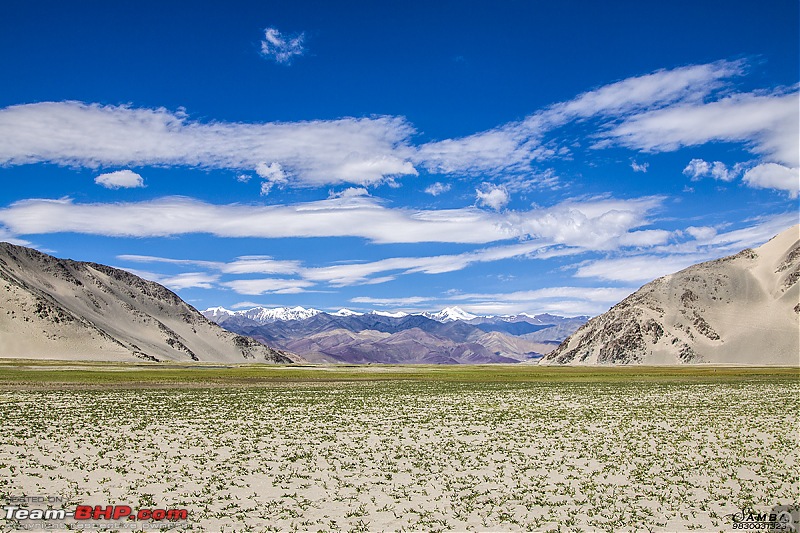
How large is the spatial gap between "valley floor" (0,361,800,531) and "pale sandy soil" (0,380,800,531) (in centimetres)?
8

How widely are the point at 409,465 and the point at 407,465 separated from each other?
0.27ft

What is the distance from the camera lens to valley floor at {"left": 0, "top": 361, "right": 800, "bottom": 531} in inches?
718

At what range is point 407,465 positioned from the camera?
81.4 feet

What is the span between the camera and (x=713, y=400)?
53188 mm

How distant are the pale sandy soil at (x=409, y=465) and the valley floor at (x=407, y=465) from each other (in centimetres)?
8

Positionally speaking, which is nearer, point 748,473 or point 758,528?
point 758,528

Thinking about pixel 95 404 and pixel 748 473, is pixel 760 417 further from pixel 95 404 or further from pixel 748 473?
pixel 95 404

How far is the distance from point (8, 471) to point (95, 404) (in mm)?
25574

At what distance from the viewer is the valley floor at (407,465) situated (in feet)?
59.8

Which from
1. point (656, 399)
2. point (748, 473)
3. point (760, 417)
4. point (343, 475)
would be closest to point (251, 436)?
point (343, 475)

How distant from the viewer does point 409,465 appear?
24812 mm

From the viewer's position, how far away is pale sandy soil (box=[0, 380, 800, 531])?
18.3 m

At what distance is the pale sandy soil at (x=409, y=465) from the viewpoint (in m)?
18.3

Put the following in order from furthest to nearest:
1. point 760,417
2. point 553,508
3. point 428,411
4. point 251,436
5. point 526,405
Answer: point 526,405, point 428,411, point 760,417, point 251,436, point 553,508
